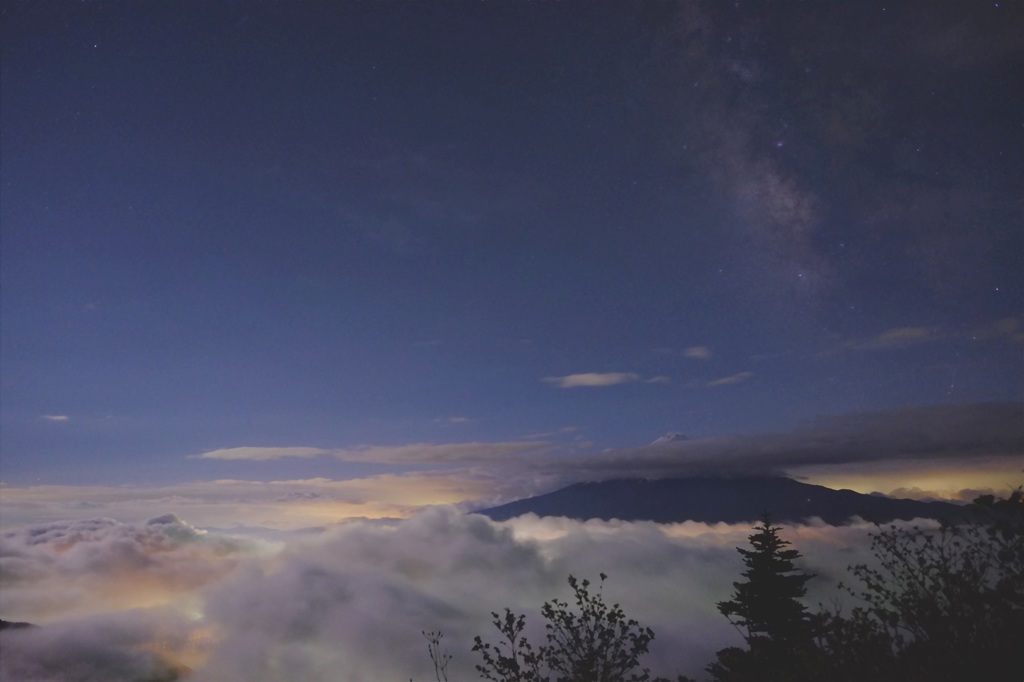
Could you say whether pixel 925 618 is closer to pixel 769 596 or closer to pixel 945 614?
pixel 945 614

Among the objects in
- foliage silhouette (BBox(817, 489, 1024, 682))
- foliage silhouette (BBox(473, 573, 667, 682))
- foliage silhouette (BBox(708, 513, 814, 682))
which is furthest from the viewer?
foliage silhouette (BBox(708, 513, 814, 682))

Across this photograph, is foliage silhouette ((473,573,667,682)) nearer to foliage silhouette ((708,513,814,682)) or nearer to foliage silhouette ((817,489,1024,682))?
foliage silhouette ((817,489,1024,682))

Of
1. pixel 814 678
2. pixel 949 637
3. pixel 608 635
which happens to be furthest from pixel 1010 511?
pixel 608 635

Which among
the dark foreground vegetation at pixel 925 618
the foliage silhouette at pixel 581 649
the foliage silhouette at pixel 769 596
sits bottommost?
the foliage silhouette at pixel 769 596

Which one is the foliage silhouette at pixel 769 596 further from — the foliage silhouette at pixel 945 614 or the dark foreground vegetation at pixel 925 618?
the foliage silhouette at pixel 945 614

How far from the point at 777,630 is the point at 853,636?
38.6 metres

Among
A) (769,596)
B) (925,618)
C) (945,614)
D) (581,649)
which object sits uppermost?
(925,618)

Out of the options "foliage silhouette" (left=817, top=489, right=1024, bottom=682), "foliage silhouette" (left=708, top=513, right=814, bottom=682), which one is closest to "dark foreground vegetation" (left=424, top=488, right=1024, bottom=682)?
"foliage silhouette" (left=817, top=489, right=1024, bottom=682)

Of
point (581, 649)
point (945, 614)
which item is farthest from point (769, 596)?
point (945, 614)

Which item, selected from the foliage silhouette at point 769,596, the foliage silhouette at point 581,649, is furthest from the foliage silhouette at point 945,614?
the foliage silhouette at point 769,596

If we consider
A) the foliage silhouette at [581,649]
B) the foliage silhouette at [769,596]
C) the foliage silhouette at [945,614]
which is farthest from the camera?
the foliage silhouette at [769,596]

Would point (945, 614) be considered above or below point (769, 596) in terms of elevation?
above

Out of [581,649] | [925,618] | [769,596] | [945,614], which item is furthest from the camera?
[769,596]

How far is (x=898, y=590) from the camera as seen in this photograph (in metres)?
14.3
